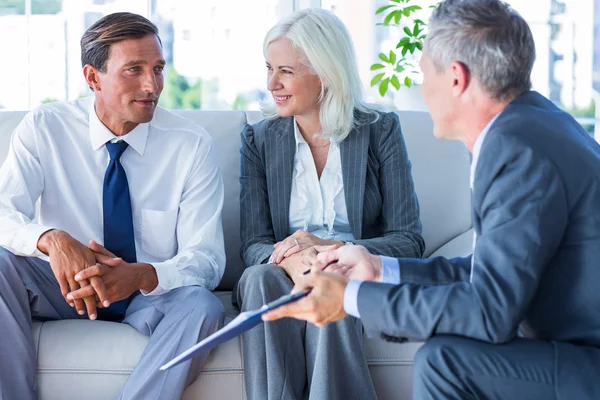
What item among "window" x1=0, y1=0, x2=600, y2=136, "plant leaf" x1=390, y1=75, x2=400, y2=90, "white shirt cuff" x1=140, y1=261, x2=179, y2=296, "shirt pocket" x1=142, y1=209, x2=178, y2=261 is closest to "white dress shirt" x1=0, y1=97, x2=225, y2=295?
"shirt pocket" x1=142, y1=209, x2=178, y2=261

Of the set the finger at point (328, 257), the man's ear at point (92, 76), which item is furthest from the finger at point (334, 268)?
the man's ear at point (92, 76)

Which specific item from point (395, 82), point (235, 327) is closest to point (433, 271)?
point (235, 327)

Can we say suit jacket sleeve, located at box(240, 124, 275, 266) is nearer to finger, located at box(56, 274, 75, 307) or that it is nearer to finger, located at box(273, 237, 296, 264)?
finger, located at box(273, 237, 296, 264)

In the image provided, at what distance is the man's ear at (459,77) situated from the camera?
60.8 inches

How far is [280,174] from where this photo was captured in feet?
8.48

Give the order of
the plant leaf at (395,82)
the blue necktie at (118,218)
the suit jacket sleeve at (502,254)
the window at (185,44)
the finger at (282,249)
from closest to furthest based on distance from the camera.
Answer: the suit jacket sleeve at (502,254) → the finger at (282,249) → the blue necktie at (118,218) → the plant leaf at (395,82) → the window at (185,44)

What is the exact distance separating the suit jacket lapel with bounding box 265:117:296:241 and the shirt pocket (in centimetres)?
31

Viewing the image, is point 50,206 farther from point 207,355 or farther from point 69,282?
point 207,355

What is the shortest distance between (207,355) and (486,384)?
36.0 inches

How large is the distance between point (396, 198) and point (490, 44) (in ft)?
3.50

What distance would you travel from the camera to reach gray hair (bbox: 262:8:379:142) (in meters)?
2.61

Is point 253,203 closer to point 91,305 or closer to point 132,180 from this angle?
point 132,180

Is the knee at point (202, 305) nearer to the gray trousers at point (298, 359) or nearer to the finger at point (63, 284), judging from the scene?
the gray trousers at point (298, 359)

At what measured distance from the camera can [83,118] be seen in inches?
99.5
